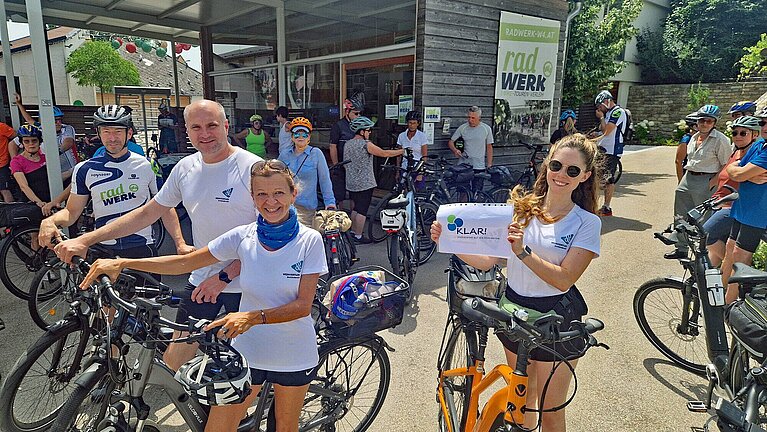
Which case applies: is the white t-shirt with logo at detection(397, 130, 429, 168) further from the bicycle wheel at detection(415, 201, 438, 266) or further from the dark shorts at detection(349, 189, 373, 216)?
the bicycle wheel at detection(415, 201, 438, 266)

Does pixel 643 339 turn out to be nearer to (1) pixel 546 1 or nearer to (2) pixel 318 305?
(2) pixel 318 305

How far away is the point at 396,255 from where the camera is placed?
4582 millimetres

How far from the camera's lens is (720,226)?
13.1 feet

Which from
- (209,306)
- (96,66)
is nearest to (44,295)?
(209,306)

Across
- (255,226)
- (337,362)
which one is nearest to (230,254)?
(255,226)

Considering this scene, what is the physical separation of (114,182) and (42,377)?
4.08ft

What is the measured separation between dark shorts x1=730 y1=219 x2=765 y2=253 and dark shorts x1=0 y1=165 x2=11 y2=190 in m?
8.20

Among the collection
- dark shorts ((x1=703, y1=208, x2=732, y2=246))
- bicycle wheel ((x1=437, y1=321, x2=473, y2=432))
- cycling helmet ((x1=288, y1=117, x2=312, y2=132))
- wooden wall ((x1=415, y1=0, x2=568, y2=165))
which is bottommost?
bicycle wheel ((x1=437, y1=321, x2=473, y2=432))

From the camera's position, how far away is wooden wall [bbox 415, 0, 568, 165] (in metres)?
6.82

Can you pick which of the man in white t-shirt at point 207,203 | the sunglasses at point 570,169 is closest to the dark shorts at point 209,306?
the man in white t-shirt at point 207,203

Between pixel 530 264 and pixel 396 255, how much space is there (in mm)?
2765

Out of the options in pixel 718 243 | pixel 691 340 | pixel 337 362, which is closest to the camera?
pixel 337 362

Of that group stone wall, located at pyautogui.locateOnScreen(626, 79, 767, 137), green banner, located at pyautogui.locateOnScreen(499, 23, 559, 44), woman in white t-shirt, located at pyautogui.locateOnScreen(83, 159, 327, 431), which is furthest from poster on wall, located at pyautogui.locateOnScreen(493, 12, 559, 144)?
stone wall, located at pyautogui.locateOnScreen(626, 79, 767, 137)

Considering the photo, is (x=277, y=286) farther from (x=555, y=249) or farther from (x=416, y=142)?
(x=416, y=142)
